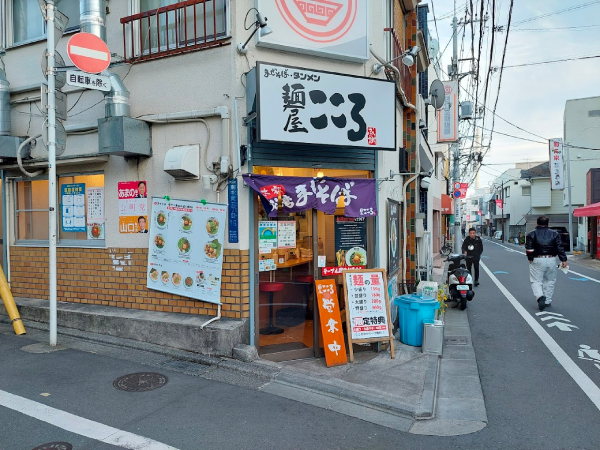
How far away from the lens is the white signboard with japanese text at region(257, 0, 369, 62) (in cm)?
634

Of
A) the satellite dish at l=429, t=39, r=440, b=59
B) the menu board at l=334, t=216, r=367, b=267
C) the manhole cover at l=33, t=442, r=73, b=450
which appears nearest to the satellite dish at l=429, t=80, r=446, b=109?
the menu board at l=334, t=216, r=367, b=267

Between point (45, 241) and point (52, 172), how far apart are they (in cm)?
236

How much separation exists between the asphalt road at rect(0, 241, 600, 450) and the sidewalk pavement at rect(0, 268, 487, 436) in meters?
0.14

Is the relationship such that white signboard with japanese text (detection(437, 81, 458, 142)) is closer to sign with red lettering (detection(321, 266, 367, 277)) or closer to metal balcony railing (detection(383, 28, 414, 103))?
metal balcony railing (detection(383, 28, 414, 103))

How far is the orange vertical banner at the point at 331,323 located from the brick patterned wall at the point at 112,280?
1125mm

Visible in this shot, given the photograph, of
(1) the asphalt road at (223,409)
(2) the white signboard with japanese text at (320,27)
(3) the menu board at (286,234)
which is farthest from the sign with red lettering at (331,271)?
(2) the white signboard with japanese text at (320,27)

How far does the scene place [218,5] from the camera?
21.6ft

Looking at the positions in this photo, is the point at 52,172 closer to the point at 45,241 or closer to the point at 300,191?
the point at 45,241

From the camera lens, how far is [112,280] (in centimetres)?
737

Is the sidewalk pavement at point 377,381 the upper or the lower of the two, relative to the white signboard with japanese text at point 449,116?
lower

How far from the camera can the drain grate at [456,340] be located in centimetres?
775

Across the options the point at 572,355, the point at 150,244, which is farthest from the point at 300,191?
the point at 572,355

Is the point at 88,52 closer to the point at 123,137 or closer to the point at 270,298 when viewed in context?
the point at 123,137

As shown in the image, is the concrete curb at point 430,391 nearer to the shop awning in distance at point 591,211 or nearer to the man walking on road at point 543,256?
the man walking on road at point 543,256
